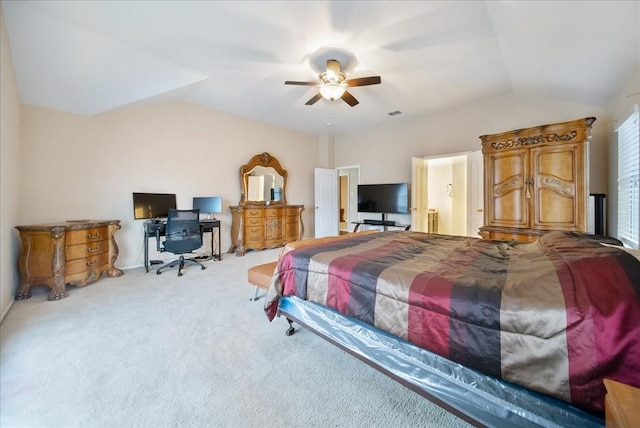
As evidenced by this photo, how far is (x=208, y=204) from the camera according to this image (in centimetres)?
477

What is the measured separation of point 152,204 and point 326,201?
3972mm

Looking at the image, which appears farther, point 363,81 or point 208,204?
point 208,204

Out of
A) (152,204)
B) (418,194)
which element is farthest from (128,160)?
(418,194)

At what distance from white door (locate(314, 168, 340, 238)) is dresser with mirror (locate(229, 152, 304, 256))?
0.67 metres

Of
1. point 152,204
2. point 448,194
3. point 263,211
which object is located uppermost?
point 448,194

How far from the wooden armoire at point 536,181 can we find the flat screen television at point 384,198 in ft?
6.21

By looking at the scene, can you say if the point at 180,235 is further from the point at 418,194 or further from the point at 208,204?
the point at 418,194

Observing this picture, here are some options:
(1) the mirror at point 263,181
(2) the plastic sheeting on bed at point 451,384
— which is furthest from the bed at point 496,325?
(1) the mirror at point 263,181

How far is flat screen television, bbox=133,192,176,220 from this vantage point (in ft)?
12.9

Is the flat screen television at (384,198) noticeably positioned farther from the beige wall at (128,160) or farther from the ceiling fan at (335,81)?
the ceiling fan at (335,81)

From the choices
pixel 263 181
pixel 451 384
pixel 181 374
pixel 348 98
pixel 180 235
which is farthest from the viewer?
pixel 263 181

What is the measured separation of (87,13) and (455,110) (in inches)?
214

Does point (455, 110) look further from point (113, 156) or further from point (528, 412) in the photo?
point (113, 156)

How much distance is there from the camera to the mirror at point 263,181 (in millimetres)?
5523
